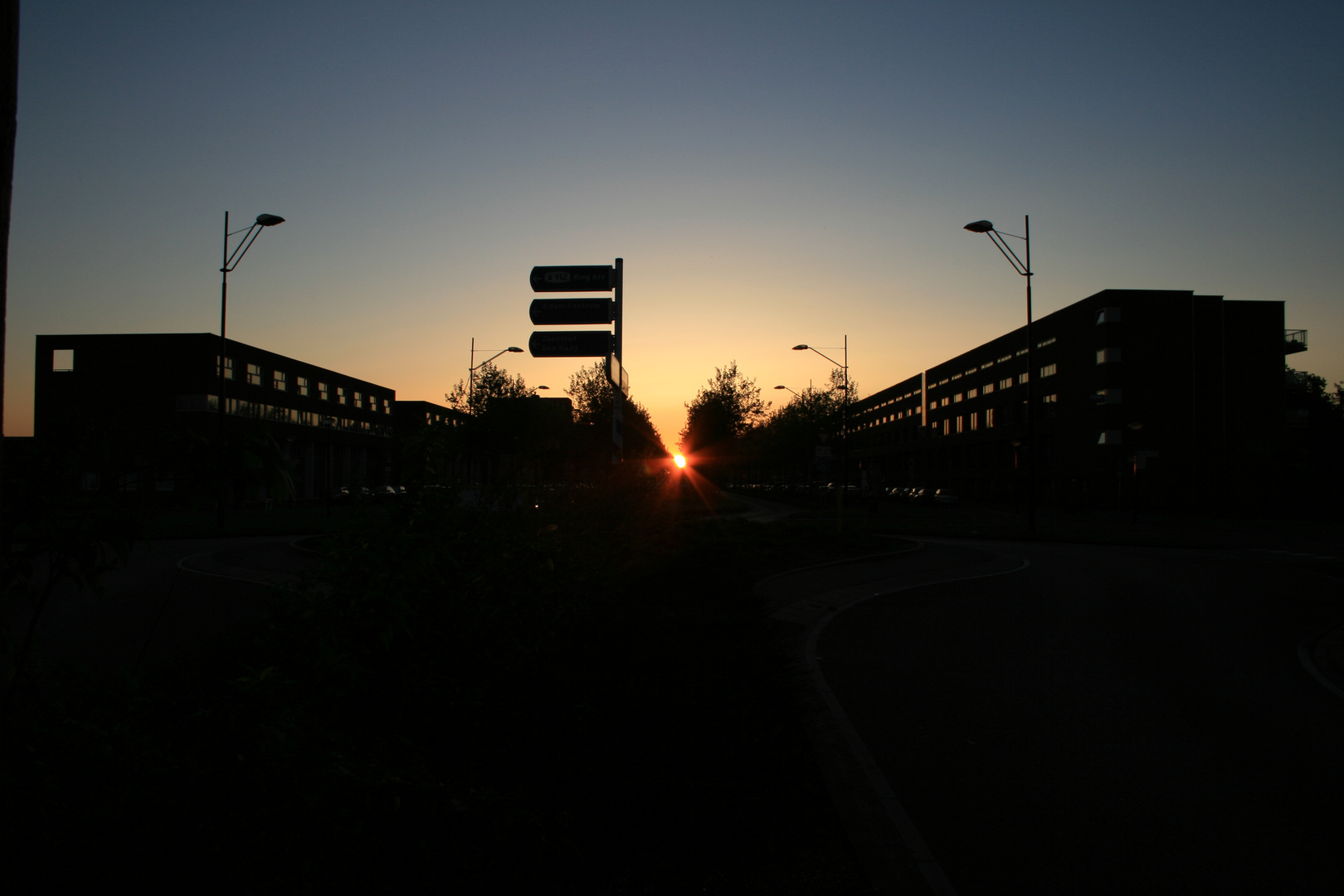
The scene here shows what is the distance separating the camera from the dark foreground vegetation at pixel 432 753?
2.74m

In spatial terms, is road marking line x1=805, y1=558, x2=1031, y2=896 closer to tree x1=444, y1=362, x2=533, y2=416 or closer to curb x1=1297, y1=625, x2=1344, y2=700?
curb x1=1297, y1=625, x2=1344, y2=700

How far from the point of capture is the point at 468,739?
437 centimetres

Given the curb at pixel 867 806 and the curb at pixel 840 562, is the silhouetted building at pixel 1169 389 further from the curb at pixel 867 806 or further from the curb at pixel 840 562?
the curb at pixel 867 806

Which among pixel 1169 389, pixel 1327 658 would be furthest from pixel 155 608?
pixel 1169 389

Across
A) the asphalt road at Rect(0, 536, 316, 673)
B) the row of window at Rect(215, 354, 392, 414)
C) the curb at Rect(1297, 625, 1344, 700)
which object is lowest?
the asphalt road at Rect(0, 536, 316, 673)

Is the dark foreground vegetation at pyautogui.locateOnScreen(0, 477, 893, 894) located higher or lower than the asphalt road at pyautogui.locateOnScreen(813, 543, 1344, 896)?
higher

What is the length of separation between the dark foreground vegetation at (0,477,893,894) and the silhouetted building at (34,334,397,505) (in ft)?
3.14

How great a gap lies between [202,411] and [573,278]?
53.3 m

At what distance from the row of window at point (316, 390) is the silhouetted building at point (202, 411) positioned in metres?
0.12

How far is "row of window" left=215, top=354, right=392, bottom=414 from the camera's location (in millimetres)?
60438

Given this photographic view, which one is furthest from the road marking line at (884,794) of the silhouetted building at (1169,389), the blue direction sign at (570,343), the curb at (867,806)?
the silhouetted building at (1169,389)

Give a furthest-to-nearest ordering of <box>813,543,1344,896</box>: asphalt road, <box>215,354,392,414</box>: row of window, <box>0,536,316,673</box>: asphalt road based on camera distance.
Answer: <box>215,354,392,414</box>: row of window → <box>0,536,316,673</box>: asphalt road → <box>813,543,1344,896</box>: asphalt road

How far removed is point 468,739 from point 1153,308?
68722 millimetres

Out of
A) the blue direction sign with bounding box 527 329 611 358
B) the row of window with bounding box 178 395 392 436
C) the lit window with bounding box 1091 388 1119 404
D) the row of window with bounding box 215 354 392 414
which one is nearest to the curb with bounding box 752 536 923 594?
the blue direction sign with bounding box 527 329 611 358
